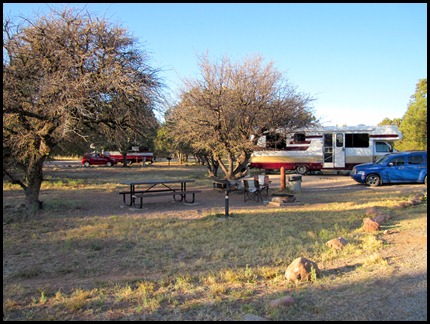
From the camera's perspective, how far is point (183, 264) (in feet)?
18.8

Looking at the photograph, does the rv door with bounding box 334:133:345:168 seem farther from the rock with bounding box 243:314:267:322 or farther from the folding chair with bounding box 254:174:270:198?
the rock with bounding box 243:314:267:322

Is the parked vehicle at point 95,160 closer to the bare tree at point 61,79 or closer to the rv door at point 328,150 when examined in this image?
the rv door at point 328,150

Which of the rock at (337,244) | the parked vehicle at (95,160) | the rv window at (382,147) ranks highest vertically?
the rv window at (382,147)

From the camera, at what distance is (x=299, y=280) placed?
465 cm

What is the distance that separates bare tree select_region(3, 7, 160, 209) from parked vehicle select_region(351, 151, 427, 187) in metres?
12.5

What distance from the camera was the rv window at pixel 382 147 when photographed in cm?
2402

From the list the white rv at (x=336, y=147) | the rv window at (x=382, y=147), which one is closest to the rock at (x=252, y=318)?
the white rv at (x=336, y=147)

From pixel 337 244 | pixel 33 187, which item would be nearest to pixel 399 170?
pixel 337 244

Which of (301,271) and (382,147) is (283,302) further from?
(382,147)

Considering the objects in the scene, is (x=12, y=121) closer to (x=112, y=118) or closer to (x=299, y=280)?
(x=112, y=118)

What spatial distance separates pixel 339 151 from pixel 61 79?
19434mm

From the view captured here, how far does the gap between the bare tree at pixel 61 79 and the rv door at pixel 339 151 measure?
55.8ft

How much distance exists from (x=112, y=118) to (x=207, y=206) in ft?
13.8

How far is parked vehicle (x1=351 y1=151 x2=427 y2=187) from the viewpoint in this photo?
17.5 metres
